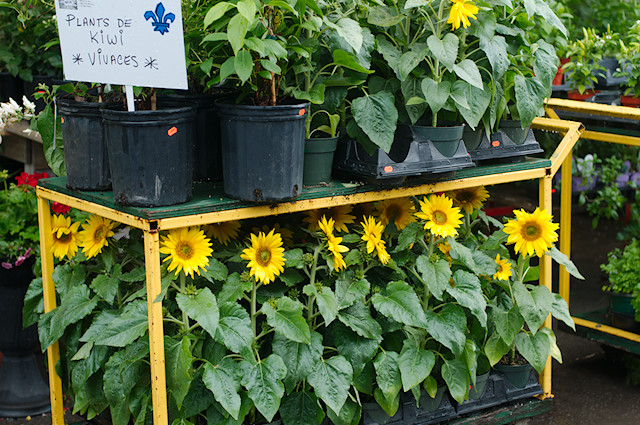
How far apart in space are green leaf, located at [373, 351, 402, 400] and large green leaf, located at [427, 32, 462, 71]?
97cm

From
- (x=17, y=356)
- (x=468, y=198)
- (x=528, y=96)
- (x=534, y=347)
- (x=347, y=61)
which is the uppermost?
(x=347, y=61)

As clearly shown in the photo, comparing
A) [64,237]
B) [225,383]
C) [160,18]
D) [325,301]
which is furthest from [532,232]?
[64,237]

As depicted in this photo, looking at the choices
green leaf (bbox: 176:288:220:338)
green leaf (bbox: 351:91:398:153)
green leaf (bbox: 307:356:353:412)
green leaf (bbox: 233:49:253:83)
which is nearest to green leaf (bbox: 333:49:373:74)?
green leaf (bbox: 351:91:398:153)

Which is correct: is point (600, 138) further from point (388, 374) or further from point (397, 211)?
point (388, 374)

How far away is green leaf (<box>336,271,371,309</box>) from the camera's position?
8.86 feet

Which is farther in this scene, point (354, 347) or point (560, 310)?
point (560, 310)

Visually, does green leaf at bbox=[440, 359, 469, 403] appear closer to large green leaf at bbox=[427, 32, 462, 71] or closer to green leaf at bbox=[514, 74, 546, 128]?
green leaf at bbox=[514, 74, 546, 128]

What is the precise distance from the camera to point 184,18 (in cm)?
254

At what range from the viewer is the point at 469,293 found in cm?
286

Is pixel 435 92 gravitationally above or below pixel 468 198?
above

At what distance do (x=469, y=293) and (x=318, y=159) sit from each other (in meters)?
0.73

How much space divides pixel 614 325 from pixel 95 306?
7.77ft

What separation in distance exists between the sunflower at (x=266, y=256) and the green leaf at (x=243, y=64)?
578mm

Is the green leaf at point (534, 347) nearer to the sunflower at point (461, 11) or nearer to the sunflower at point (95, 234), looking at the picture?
the sunflower at point (461, 11)
